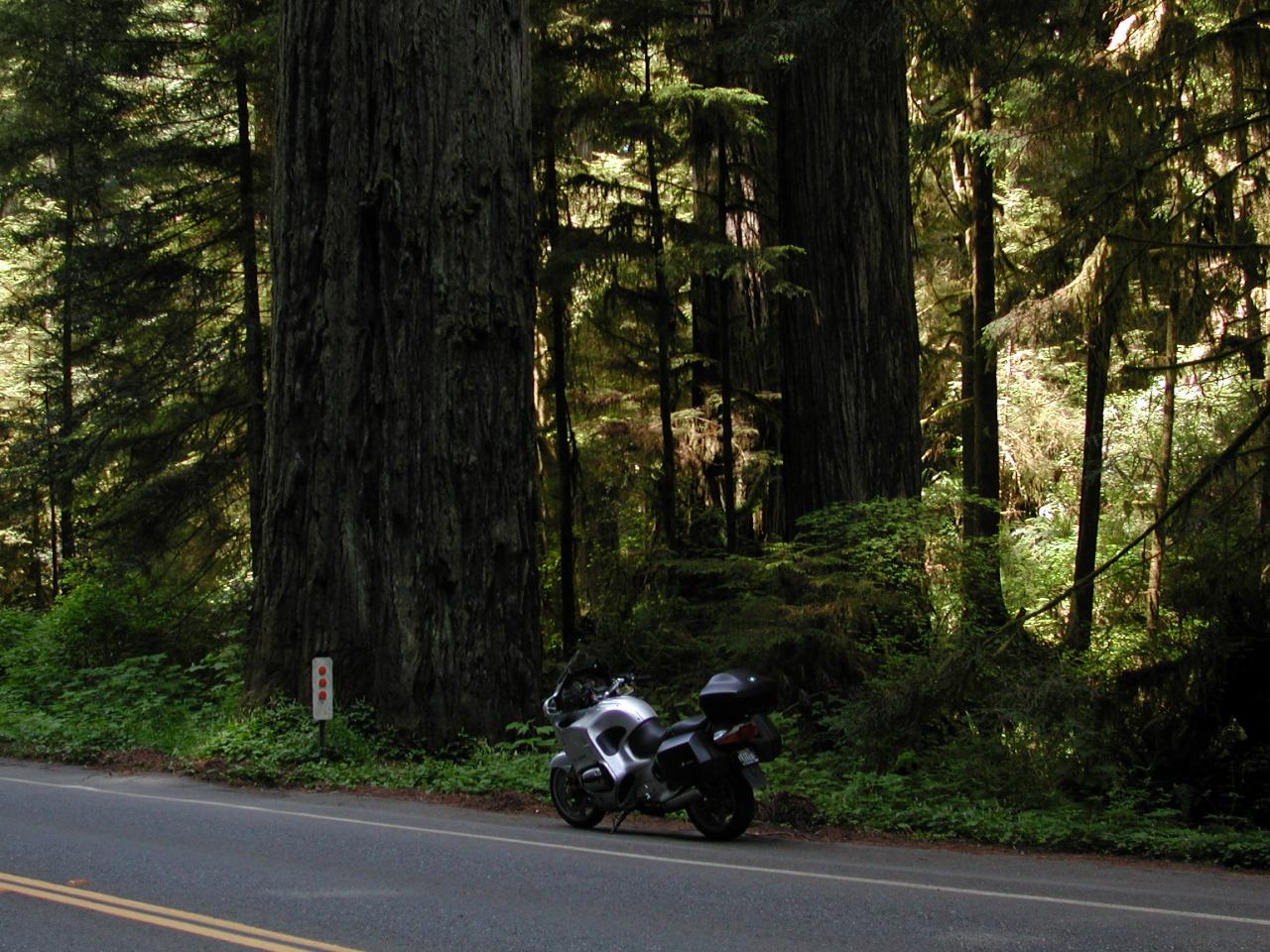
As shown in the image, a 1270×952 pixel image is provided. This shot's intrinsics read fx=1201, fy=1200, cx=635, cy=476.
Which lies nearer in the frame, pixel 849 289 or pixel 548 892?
pixel 548 892

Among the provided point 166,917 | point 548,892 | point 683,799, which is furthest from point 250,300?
point 548,892

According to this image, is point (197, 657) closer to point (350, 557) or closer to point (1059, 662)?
point (350, 557)

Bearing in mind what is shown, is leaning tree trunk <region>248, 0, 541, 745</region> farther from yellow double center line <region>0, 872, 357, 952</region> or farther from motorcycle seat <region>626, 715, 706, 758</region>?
yellow double center line <region>0, 872, 357, 952</region>

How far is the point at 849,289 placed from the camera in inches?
643

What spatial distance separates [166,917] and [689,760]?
3584 millimetres

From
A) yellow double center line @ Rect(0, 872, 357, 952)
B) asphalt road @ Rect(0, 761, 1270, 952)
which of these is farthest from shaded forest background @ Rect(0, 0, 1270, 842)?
yellow double center line @ Rect(0, 872, 357, 952)

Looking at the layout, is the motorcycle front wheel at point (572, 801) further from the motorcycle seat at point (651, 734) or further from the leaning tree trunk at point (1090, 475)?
the leaning tree trunk at point (1090, 475)

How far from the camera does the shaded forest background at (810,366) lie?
10742 mm

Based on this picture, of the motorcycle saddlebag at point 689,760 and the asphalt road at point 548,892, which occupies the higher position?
the motorcycle saddlebag at point 689,760

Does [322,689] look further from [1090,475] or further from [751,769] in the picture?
[1090,475]

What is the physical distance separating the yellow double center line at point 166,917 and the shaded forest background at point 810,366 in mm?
6353

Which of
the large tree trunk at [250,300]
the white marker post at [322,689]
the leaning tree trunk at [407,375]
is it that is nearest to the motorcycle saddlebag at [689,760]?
the leaning tree trunk at [407,375]

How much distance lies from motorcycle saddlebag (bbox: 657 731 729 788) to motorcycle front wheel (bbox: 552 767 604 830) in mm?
935

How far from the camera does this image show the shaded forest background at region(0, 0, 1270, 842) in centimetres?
1074
